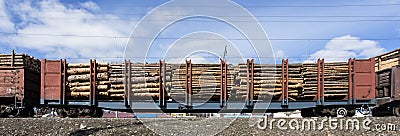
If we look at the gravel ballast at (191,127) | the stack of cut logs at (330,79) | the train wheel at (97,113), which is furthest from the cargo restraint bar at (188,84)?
the stack of cut logs at (330,79)

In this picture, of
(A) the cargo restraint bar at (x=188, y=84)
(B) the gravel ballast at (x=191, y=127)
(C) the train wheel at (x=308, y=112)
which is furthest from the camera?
(C) the train wheel at (x=308, y=112)

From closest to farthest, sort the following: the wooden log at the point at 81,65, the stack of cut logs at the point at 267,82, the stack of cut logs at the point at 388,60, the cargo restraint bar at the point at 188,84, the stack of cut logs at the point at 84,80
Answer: the cargo restraint bar at the point at 188,84, the stack of cut logs at the point at 267,82, the stack of cut logs at the point at 84,80, the wooden log at the point at 81,65, the stack of cut logs at the point at 388,60

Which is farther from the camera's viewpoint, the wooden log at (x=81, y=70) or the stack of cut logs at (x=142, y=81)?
the wooden log at (x=81, y=70)

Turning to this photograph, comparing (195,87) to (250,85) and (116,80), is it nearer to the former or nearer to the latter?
(250,85)

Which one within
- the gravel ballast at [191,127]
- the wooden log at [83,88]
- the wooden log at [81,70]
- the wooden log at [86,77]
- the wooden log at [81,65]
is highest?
the wooden log at [81,65]

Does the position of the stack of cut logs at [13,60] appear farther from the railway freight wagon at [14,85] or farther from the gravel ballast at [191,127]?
the gravel ballast at [191,127]

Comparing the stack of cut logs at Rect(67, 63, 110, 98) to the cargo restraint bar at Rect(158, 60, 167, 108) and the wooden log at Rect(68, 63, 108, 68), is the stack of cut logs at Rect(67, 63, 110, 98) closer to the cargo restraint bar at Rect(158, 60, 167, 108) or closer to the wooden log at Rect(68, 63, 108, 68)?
the wooden log at Rect(68, 63, 108, 68)

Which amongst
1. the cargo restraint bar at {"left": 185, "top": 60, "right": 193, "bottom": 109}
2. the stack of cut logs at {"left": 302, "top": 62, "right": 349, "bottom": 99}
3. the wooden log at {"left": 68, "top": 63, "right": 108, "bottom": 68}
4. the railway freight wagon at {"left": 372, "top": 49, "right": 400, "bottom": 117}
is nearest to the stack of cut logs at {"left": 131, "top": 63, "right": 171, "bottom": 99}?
the cargo restraint bar at {"left": 185, "top": 60, "right": 193, "bottom": 109}

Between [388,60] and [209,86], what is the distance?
892cm

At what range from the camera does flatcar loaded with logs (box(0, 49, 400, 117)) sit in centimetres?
1477

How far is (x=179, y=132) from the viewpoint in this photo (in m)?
9.50

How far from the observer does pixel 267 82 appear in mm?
14984

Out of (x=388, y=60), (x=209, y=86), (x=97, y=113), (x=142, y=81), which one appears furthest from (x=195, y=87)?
(x=388, y=60)

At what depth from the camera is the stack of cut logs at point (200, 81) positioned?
14.8 meters
